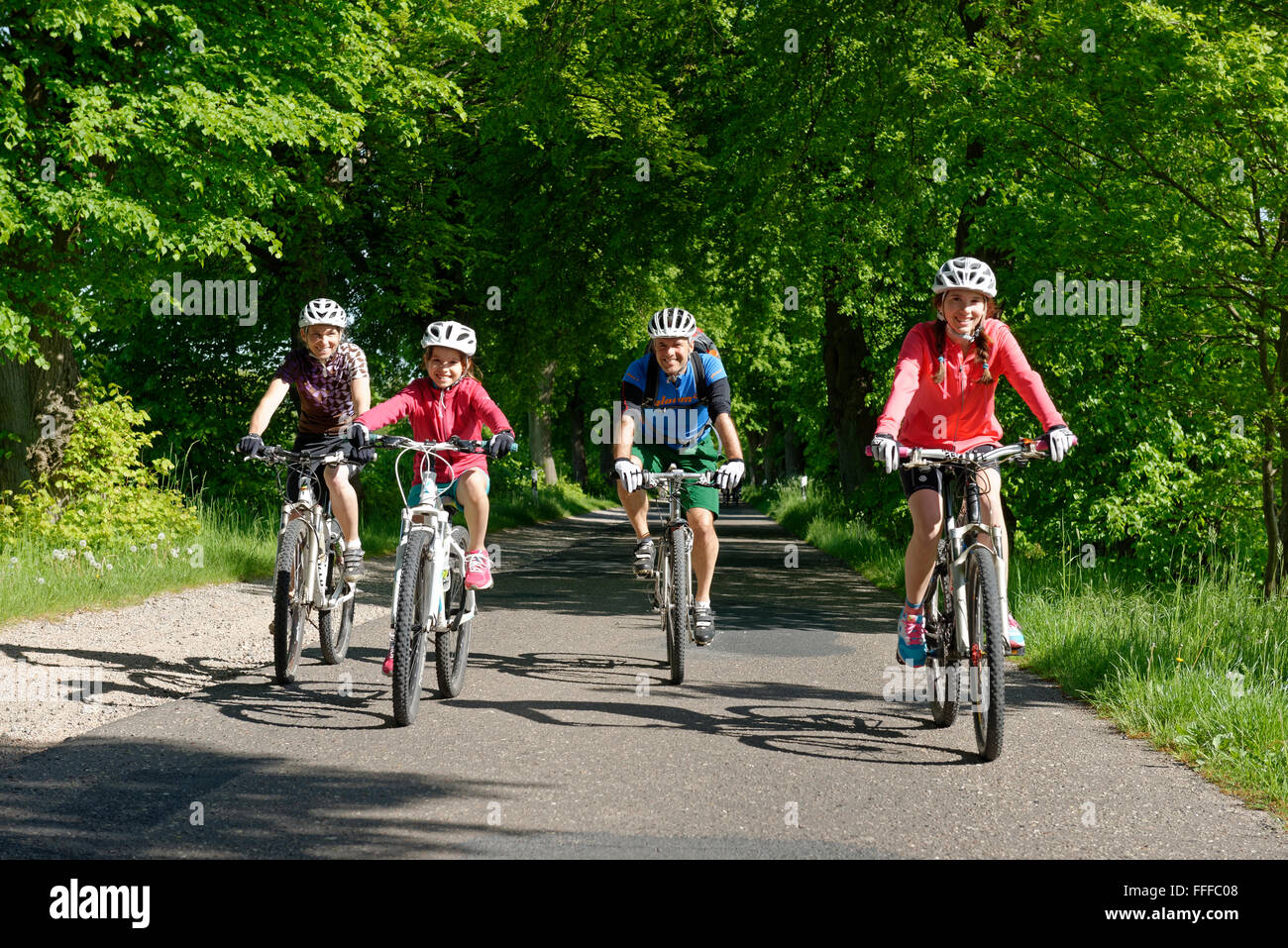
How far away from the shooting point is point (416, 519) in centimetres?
673

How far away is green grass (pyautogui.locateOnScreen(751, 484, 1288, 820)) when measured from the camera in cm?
548

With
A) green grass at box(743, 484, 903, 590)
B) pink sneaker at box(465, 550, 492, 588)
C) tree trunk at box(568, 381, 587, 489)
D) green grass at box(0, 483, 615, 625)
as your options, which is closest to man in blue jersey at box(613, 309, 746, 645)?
pink sneaker at box(465, 550, 492, 588)

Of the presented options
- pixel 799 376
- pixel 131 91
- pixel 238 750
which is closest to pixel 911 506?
pixel 238 750

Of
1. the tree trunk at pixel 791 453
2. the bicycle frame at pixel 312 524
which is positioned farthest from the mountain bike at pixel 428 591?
the tree trunk at pixel 791 453

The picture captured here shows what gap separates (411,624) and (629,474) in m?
1.70

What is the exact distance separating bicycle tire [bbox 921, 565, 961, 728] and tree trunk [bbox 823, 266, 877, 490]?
16.9 m

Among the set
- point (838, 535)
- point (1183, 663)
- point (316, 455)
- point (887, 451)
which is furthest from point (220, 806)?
point (838, 535)

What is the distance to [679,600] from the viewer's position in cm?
734

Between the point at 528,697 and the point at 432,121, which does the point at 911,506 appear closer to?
the point at 528,697

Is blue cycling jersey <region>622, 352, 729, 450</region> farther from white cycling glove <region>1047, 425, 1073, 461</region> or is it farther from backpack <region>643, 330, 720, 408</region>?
white cycling glove <region>1047, 425, 1073, 461</region>

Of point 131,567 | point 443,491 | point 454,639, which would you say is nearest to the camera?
point 454,639

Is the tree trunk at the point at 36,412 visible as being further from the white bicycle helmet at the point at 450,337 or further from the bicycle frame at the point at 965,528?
the bicycle frame at the point at 965,528

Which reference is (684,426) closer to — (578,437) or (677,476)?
(677,476)

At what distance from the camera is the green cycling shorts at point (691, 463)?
7742 millimetres
